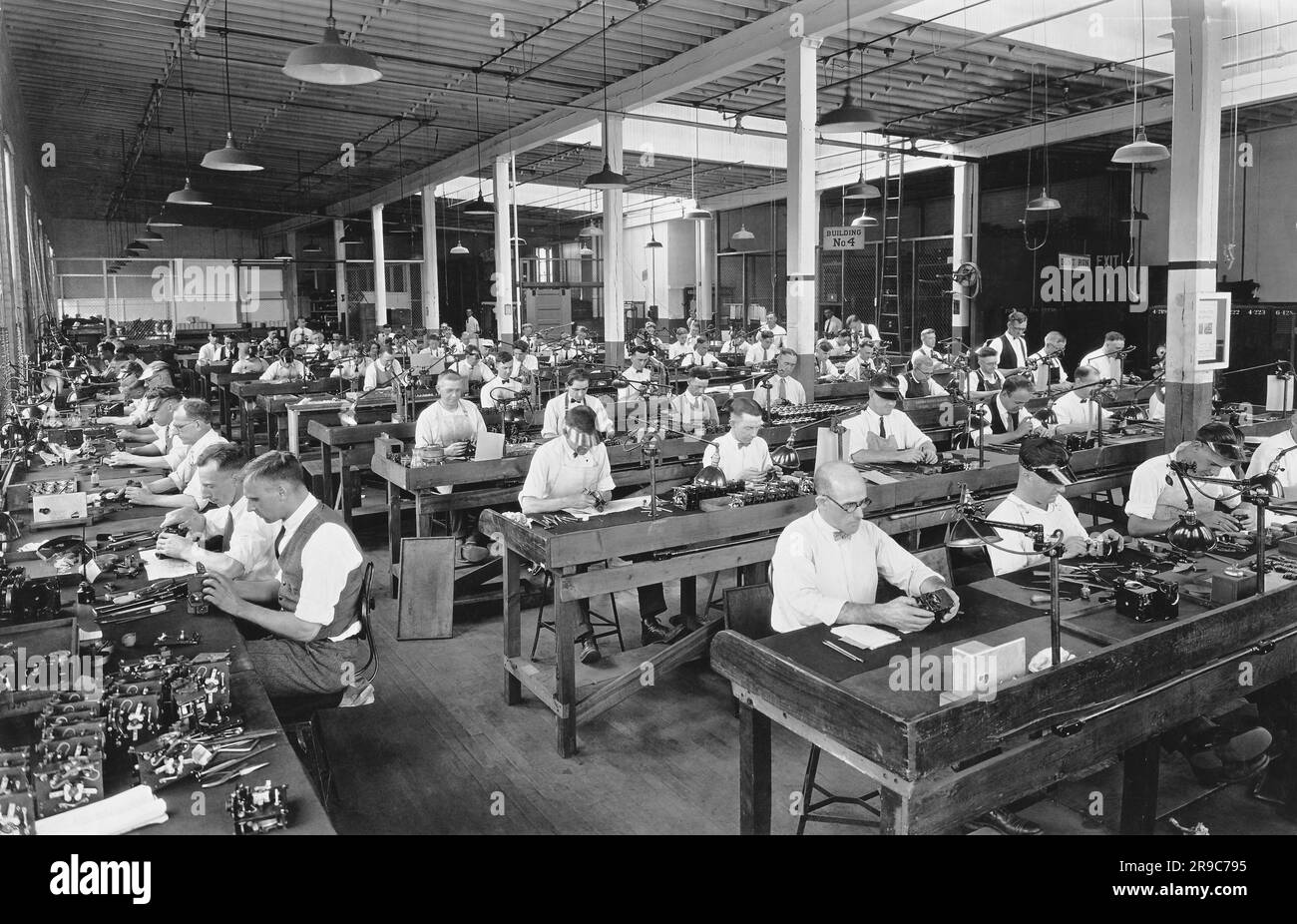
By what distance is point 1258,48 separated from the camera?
11.2 m

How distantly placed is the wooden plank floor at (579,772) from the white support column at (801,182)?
5505 mm

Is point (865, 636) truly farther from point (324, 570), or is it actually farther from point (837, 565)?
point (324, 570)

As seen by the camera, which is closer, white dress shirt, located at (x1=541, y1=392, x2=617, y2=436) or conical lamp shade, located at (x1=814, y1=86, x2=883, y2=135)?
white dress shirt, located at (x1=541, y1=392, x2=617, y2=436)

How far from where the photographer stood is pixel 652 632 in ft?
17.3

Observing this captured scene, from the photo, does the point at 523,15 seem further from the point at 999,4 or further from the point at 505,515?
the point at 505,515

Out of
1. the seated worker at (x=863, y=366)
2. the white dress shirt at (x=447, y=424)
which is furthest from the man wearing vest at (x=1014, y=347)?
the white dress shirt at (x=447, y=424)

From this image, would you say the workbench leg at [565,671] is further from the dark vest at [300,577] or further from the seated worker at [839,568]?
the seated worker at [839,568]

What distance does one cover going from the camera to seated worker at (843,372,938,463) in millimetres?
5852

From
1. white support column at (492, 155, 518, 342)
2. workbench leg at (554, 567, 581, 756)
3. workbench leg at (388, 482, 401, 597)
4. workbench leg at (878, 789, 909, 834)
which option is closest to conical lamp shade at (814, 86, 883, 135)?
workbench leg at (388, 482, 401, 597)

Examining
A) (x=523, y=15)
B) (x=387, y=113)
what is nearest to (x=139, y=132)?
(x=387, y=113)

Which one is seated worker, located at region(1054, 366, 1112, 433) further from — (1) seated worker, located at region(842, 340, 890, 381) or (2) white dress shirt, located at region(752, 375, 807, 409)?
(1) seated worker, located at region(842, 340, 890, 381)

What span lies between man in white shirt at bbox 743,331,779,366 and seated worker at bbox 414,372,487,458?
7772 millimetres

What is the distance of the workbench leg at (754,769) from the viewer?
2873mm

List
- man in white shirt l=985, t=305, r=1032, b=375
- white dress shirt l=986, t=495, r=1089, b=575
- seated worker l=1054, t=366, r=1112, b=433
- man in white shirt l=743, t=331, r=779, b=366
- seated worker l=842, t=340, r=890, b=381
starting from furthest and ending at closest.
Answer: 1. man in white shirt l=743, t=331, r=779, b=366
2. seated worker l=842, t=340, r=890, b=381
3. man in white shirt l=985, t=305, r=1032, b=375
4. seated worker l=1054, t=366, r=1112, b=433
5. white dress shirt l=986, t=495, r=1089, b=575
